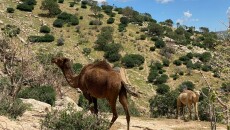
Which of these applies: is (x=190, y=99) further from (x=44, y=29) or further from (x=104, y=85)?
(x=44, y=29)

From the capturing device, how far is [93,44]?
48.2 metres

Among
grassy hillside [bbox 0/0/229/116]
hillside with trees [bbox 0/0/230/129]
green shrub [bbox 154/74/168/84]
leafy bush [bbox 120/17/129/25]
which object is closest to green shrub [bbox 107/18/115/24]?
hillside with trees [bbox 0/0/230/129]

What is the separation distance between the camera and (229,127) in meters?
3.46

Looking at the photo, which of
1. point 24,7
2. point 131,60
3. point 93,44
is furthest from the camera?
point 24,7

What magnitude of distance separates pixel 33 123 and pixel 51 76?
1289 centimetres

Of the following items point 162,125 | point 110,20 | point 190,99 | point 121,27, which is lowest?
point 162,125

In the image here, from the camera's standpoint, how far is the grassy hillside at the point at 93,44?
42.4 metres

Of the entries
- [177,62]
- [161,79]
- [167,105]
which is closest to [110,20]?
[177,62]

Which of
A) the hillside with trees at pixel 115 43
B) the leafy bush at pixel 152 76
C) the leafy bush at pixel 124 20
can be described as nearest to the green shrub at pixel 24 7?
the hillside with trees at pixel 115 43

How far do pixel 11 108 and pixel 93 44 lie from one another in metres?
38.3

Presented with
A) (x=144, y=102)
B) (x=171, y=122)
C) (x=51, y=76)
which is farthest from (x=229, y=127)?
(x=144, y=102)

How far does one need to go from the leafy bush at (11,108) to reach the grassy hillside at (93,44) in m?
27.5

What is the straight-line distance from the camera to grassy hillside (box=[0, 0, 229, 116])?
42438 millimetres

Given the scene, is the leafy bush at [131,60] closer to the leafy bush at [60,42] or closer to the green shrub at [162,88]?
the green shrub at [162,88]
